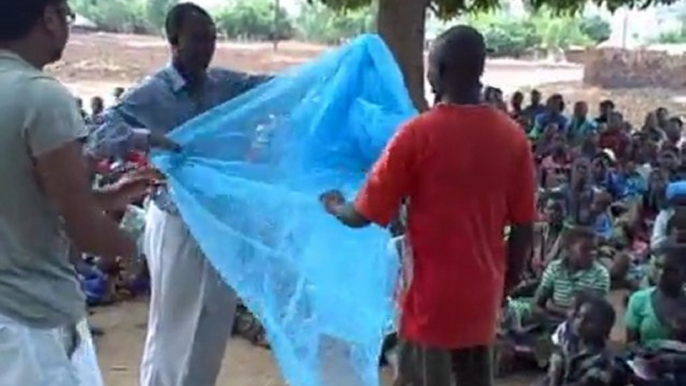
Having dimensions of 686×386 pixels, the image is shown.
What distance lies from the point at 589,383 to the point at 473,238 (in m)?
1.73

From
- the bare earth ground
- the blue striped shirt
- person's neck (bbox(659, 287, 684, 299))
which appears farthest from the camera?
the bare earth ground

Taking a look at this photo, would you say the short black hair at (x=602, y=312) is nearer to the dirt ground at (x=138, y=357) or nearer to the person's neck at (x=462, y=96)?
the dirt ground at (x=138, y=357)

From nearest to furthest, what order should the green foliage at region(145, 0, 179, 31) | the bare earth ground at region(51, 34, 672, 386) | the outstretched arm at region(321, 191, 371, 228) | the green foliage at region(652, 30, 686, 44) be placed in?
the outstretched arm at region(321, 191, 371, 228), the bare earth ground at region(51, 34, 672, 386), the green foliage at region(145, 0, 179, 31), the green foliage at region(652, 30, 686, 44)

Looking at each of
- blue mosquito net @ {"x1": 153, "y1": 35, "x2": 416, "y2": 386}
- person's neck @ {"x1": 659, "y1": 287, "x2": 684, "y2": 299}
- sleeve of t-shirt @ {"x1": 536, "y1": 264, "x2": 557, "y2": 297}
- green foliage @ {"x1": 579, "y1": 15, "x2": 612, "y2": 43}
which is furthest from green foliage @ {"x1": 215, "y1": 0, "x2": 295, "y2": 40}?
blue mosquito net @ {"x1": 153, "y1": 35, "x2": 416, "y2": 386}

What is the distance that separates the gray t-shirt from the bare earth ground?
10.0 feet

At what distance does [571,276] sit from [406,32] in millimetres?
3452

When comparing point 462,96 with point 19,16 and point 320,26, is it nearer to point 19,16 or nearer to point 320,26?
point 19,16

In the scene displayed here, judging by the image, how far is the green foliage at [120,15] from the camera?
62.0 ft

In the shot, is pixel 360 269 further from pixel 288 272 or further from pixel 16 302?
pixel 16 302

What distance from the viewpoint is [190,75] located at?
12.3 feet

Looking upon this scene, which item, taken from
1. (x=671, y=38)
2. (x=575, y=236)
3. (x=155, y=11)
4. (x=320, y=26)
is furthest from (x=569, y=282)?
(x=671, y=38)

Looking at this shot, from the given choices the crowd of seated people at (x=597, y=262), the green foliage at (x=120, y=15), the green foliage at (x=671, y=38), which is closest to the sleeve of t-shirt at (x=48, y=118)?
the crowd of seated people at (x=597, y=262)

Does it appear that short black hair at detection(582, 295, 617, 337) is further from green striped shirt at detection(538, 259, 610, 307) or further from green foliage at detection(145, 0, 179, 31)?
green foliage at detection(145, 0, 179, 31)

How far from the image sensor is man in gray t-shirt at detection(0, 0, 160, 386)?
7.26 feet
